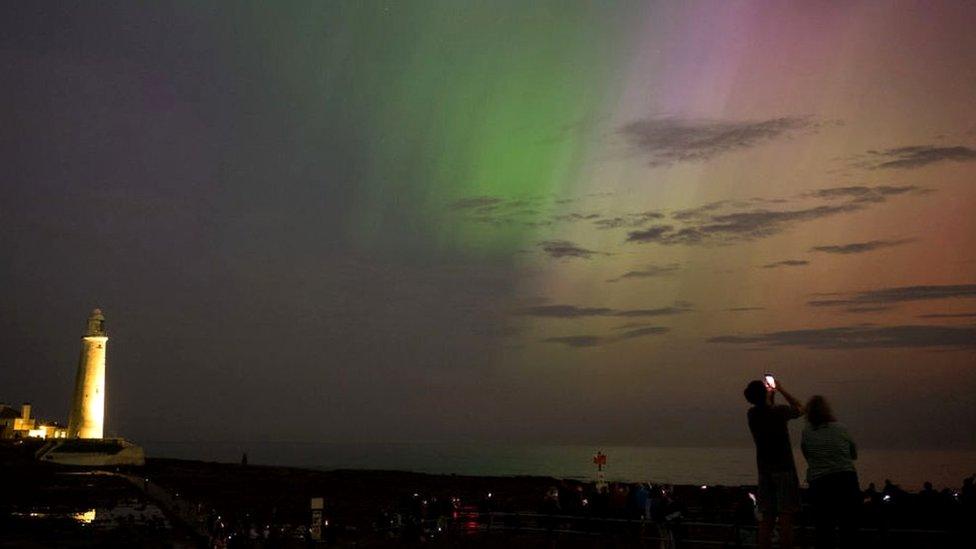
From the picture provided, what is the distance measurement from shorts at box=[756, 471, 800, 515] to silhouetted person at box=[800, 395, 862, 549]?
0.71 ft

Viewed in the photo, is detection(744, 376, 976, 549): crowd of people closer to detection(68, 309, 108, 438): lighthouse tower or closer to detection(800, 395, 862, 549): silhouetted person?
detection(800, 395, 862, 549): silhouetted person

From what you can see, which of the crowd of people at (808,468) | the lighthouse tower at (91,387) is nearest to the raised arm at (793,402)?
the crowd of people at (808,468)

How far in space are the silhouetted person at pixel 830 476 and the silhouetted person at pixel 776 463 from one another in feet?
0.78

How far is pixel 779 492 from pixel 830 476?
2.25ft

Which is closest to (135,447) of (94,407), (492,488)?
(94,407)

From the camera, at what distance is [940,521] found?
15945 millimetres

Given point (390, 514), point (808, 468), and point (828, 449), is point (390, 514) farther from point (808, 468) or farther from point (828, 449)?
point (828, 449)

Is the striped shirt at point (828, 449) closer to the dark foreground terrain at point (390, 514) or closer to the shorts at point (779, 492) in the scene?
the shorts at point (779, 492)

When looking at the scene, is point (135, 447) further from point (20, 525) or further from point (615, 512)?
point (615, 512)

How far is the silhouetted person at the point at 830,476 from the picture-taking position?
31.0 feet

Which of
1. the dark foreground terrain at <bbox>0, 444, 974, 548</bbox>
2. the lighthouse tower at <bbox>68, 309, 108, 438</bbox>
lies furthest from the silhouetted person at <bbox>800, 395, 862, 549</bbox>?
the lighthouse tower at <bbox>68, 309, 108, 438</bbox>

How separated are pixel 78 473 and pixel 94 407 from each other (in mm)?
19641

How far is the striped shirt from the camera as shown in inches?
373

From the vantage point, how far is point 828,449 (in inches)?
375
